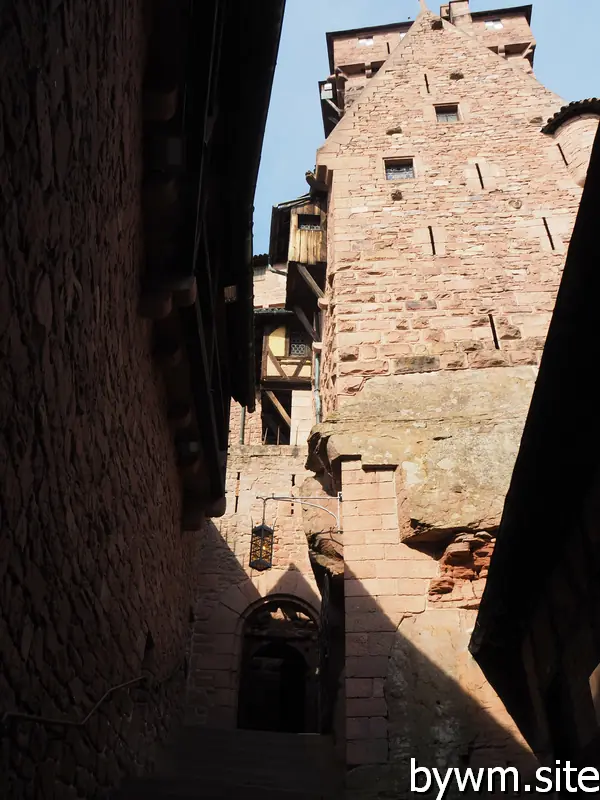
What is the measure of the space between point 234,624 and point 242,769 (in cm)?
499

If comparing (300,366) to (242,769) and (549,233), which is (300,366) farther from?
(242,769)

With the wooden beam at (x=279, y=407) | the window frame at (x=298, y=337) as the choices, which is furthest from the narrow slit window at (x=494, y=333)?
the window frame at (x=298, y=337)

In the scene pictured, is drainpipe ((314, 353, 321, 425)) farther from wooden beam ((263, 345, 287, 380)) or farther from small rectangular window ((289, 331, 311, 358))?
small rectangular window ((289, 331, 311, 358))

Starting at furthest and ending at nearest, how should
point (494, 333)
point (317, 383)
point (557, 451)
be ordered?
point (317, 383) < point (494, 333) < point (557, 451)

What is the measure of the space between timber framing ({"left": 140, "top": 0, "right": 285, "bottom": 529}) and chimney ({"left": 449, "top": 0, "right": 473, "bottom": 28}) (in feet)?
61.4

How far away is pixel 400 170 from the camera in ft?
28.7

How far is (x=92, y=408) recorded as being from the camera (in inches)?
122

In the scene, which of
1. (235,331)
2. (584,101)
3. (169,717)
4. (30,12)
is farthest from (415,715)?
(584,101)

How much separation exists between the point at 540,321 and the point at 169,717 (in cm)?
544

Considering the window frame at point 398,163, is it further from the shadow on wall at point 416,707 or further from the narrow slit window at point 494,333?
the shadow on wall at point 416,707

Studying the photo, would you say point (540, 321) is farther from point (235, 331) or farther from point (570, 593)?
point (570, 593)

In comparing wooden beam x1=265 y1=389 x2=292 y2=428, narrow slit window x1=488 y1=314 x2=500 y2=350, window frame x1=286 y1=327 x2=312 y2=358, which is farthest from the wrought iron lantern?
window frame x1=286 y1=327 x2=312 y2=358

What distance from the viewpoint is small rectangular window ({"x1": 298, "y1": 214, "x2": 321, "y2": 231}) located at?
A: 573 inches

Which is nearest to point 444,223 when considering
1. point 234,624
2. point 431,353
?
point 431,353
